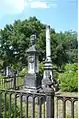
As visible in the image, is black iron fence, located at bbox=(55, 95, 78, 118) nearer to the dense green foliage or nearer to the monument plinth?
the monument plinth

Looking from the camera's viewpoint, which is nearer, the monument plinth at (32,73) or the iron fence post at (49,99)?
the iron fence post at (49,99)

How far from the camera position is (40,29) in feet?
34.2

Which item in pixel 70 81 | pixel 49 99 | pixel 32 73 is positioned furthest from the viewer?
pixel 70 81

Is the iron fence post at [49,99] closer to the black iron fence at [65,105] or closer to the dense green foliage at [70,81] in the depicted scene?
the black iron fence at [65,105]

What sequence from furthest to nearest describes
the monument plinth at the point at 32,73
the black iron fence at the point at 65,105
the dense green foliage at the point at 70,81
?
the dense green foliage at the point at 70,81 < the monument plinth at the point at 32,73 < the black iron fence at the point at 65,105

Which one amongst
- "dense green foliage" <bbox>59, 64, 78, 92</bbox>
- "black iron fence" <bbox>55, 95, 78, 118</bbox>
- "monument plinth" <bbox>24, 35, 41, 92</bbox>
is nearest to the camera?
"black iron fence" <bbox>55, 95, 78, 118</bbox>

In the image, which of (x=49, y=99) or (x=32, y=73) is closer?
(x=49, y=99)

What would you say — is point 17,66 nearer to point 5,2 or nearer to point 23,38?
point 23,38

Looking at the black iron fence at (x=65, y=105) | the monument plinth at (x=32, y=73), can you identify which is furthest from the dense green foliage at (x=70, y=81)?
the black iron fence at (x=65, y=105)

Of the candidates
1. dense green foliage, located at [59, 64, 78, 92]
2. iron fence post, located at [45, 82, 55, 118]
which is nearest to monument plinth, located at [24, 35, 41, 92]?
dense green foliage, located at [59, 64, 78, 92]

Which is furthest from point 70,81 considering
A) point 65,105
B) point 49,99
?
point 49,99

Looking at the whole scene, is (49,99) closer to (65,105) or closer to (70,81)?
(65,105)

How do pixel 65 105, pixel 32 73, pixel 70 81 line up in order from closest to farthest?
pixel 65 105, pixel 32 73, pixel 70 81

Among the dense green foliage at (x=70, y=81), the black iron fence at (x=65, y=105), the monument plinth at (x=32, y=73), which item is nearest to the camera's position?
the black iron fence at (x=65, y=105)
